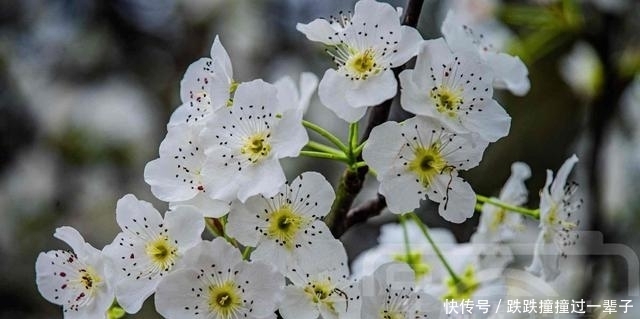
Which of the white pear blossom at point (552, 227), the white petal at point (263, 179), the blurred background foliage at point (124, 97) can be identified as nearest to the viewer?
the white petal at point (263, 179)

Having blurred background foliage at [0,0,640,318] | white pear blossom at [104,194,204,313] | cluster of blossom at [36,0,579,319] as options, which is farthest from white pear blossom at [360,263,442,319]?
blurred background foliage at [0,0,640,318]

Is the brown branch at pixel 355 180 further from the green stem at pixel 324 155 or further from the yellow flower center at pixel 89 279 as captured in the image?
the yellow flower center at pixel 89 279

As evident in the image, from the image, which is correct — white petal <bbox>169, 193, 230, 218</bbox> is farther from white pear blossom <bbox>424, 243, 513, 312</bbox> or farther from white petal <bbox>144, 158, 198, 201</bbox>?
white pear blossom <bbox>424, 243, 513, 312</bbox>

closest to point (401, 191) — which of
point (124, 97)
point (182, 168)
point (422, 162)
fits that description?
point (422, 162)

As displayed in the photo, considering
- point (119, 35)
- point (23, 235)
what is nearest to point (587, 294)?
point (23, 235)

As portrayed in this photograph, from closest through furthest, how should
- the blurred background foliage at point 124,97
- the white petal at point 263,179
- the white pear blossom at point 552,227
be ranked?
1. the white petal at point 263,179
2. the white pear blossom at point 552,227
3. the blurred background foliage at point 124,97

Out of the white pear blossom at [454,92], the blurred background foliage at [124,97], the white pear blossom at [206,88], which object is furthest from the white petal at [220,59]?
the blurred background foliage at [124,97]
